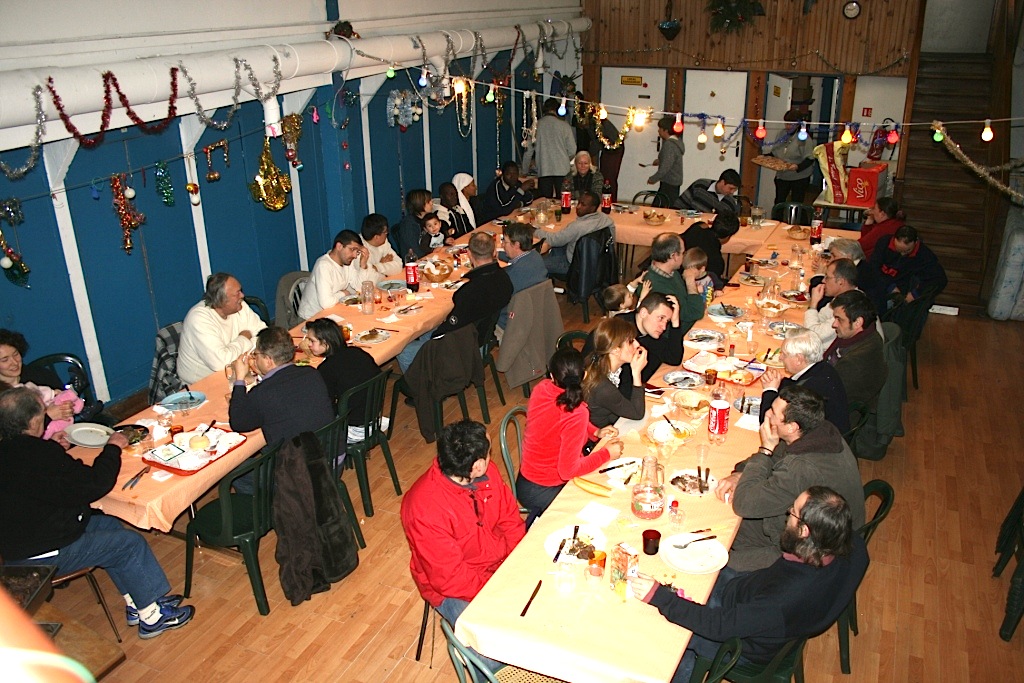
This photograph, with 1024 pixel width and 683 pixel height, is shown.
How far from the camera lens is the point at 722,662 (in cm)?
348

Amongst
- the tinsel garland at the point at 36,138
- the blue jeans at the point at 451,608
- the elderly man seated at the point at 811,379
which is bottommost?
the blue jeans at the point at 451,608

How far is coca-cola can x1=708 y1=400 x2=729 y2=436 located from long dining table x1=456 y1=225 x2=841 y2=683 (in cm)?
17

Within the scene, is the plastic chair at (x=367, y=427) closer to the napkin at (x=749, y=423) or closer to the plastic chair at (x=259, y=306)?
the plastic chair at (x=259, y=306)

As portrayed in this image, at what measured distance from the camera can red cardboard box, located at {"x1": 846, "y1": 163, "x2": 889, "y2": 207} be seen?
1044 cm

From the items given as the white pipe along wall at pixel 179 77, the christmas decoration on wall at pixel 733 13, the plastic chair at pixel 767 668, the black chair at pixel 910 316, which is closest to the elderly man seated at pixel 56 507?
the white pipe along wall at pixel 179 77

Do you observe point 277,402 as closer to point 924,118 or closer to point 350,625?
point 350,625

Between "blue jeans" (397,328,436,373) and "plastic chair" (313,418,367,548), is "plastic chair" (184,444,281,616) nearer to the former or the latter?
"plastic chair" (313,418,367,548)

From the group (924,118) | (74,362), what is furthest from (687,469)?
(924,118)

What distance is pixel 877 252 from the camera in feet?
25.8

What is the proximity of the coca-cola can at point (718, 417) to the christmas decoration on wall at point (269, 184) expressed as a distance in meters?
4.88

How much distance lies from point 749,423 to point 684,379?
2.04 ft

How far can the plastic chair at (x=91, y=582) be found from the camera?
4348mm

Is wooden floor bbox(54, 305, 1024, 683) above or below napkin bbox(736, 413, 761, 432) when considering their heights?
below

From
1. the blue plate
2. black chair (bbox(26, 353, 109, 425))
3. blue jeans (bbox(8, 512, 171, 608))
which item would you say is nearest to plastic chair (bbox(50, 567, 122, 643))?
blue jeans (bbox(8, 512, 171, 608))
